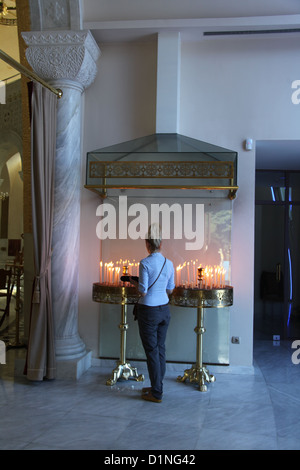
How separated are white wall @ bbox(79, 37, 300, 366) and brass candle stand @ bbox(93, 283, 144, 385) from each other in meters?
0.80

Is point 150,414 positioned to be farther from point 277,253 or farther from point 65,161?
point 277,253

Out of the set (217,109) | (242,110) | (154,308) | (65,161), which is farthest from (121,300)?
(242,110)

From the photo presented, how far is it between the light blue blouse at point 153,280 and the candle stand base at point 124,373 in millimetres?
1254

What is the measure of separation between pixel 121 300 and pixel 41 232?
1303mm

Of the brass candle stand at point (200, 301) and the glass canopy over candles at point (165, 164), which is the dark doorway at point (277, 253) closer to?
the glass canopy over candles at point (165, 164)

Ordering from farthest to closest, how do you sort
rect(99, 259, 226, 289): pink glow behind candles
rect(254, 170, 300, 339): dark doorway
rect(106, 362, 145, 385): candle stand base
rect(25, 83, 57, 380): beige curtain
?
rect(254, 170, 300, 339): dark doorway, rect(99, 259, 226, 289): pink glow behind candles, rect(106, 362, 145, 385): candle stand base, rect(25, 83, 57, 380): beige curtain

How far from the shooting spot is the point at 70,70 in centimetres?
595

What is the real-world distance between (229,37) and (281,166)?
8.88ft

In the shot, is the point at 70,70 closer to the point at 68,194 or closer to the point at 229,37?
the point at 68,194

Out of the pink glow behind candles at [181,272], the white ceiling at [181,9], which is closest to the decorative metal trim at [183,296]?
the pink glow behind candles at [181,272]

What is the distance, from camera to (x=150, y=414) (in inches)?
179

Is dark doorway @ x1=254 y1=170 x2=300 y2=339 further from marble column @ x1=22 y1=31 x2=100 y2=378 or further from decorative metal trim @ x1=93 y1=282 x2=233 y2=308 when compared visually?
marble column @ x1=22 y1=31 x2=100 y2=378

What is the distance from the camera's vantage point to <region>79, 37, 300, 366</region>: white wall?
6250 millimetres

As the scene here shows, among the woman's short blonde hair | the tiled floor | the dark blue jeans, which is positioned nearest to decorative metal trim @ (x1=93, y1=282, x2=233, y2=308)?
the dark blue jeans
